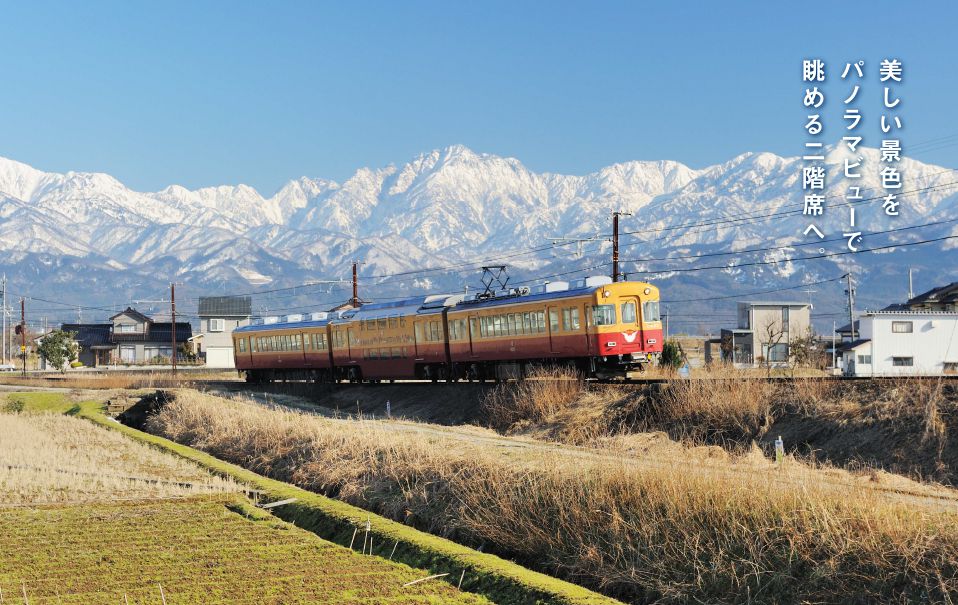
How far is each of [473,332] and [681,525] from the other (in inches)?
1054

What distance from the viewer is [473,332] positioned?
38.8 metres

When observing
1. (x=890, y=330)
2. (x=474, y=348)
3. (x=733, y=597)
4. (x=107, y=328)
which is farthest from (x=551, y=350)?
(x=107, y=328)

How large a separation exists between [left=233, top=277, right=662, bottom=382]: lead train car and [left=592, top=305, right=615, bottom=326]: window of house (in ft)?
0.10

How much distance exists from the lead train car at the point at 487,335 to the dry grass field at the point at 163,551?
48.9 ft

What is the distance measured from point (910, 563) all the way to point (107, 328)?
12419cm

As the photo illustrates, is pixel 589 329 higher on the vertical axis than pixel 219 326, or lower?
lower

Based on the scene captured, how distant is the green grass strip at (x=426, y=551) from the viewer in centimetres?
1120

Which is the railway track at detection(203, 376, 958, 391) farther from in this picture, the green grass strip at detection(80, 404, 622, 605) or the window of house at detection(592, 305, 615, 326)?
the green grass strip at detection(80, 404, 622, 605)

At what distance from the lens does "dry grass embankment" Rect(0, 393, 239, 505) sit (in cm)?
1842

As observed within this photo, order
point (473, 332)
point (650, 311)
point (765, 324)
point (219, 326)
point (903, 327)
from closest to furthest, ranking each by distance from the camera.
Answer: point (650, 311)
point (473, 332)
point (903, 327)
point (765, 324)
point (219, 326)

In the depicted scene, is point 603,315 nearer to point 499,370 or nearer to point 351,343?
point 499,370

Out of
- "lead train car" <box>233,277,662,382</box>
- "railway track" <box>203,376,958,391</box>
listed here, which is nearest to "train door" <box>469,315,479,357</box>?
"lead train car" <box>233,277,662,382</box>

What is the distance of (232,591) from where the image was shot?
11.2m

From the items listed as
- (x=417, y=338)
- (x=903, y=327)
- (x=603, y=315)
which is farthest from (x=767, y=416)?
(x=903, y=327)
